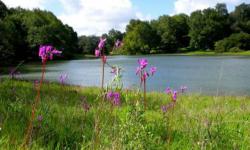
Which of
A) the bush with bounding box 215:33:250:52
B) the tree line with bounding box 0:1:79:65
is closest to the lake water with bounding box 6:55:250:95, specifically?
the tree line with bounding box 0:1:79:65

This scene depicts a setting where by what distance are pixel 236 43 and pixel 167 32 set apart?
2741cm

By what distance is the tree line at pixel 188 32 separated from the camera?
122 metres

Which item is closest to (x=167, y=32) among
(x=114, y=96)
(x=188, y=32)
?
(x=188, y=32)

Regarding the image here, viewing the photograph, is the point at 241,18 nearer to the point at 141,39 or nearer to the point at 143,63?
the point at 141,39

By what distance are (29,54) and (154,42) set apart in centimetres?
5422

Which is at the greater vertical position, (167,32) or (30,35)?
(167,32)

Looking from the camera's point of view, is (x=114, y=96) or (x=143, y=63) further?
(x=114, y=96)

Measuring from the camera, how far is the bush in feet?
356

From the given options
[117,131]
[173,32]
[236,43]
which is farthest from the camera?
[173,32]

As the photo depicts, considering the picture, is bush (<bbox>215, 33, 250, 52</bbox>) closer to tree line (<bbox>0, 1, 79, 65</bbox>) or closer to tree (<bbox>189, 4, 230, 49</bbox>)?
tree (<bbox>189, 4, 230, 49</bbox>)

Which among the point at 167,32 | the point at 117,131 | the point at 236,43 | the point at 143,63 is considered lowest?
the point at 117,131

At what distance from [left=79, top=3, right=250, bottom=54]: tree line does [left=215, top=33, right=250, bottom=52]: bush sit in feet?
0.49

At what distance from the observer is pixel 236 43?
109250 millimetres

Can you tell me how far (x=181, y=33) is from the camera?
13562cm
